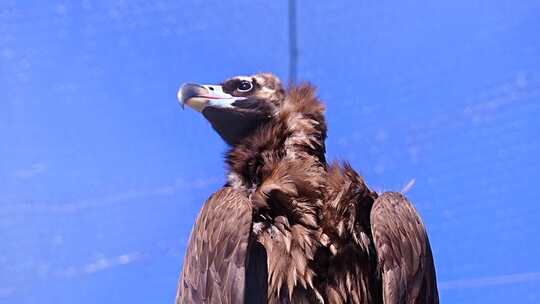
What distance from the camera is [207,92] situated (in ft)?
14.8

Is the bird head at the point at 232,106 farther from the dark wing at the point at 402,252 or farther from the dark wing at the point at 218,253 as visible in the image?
the dark wing at the point at 402,252

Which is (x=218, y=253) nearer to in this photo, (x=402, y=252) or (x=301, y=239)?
(x=301, y=239)

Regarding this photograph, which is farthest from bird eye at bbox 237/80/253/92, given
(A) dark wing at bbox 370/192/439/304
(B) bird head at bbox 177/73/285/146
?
(A) dark wing at bbox 370/192/439/304

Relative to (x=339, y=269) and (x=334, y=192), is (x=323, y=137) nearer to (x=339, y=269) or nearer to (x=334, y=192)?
(x=334, y=192)

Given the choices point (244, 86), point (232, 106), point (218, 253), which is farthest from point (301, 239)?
point (244, 86)

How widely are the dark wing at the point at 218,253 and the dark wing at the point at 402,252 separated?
466 mm

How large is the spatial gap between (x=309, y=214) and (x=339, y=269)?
0.76 feet

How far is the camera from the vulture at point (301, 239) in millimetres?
3645

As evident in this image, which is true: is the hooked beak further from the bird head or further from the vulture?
the vulture

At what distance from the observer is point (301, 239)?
3727mm

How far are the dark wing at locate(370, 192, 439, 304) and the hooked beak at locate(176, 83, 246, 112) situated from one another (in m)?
0.96

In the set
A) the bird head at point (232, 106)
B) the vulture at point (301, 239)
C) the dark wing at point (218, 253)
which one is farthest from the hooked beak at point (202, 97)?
the dark wing at point (218, 253)

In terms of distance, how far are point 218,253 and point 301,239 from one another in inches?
11.7

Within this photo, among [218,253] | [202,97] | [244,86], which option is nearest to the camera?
[218,253]
